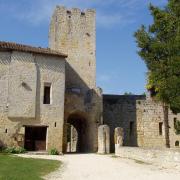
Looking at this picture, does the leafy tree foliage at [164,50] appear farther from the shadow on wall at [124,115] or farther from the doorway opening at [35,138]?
the shadow on wall at [124,115]

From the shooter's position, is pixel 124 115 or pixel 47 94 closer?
pixel 47 94

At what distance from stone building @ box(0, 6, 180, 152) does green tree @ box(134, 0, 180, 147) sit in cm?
860

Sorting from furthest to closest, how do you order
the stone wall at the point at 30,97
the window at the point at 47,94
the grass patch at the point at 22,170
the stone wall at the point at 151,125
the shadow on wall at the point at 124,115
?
the shadow on wall at the point at 124,115 → the stone wall at the point at 151,125 → the window at the point at 47,94 → the stone wall at the point at 30,97 → the grass patch at the point at 22,170

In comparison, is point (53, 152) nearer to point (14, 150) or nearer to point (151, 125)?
point (14, 150)

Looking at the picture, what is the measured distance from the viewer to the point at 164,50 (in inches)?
679

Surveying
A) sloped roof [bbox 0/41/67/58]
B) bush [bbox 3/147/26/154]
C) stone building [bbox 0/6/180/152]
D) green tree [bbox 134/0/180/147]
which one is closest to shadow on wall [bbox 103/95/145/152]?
stone building [bbox 0/6/180/152]

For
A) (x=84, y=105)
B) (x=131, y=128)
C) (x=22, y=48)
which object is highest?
(x=22, y=48)

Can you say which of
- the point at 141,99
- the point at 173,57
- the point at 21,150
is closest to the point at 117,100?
the point at 141,99

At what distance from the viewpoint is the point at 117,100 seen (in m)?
31.3

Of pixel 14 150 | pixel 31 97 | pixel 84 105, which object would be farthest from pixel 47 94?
pixel 14 150

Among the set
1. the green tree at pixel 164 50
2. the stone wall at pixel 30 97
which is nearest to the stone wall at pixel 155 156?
the green tree at pixel 164 50

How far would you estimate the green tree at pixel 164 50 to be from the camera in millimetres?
16359

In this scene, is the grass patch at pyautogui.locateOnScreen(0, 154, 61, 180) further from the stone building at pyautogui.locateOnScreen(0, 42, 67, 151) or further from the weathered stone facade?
the weathered stone facade

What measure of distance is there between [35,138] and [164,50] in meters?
12.1
